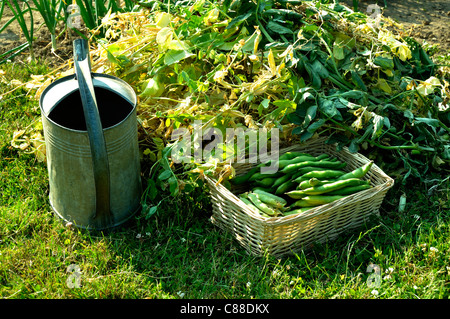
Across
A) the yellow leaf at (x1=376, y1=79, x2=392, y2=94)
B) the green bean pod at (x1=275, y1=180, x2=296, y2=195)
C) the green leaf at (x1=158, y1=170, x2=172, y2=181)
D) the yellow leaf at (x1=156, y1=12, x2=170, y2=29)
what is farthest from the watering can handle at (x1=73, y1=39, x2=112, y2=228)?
the yellow leaf at (x1=376, y1=79, x2=392, y2=94)

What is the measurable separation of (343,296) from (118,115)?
130 cm

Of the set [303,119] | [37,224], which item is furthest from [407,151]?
[37,224]

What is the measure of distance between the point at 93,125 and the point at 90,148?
12 cm

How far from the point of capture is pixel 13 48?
12.6 ft

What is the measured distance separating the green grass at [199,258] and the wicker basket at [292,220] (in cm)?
5

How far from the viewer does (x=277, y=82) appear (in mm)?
2572

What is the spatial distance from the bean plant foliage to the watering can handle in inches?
14.5

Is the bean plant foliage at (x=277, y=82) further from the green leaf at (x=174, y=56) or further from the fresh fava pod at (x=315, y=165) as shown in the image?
the fresh fava pod at (x=315, y=165)

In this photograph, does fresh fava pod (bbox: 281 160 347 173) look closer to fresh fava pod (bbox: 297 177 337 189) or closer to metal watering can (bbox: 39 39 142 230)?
fresh fava pod (bbox: 297 177 337 189)

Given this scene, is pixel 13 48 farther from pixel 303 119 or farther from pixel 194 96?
pixel 303 119

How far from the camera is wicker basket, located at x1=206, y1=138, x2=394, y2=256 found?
7.13 feet

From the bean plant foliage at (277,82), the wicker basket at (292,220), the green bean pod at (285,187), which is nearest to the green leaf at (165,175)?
the bean plant foliage at (277,82)

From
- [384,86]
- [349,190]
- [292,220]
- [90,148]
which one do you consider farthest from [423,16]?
[90,148]

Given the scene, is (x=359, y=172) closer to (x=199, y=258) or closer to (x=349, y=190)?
(x=349, y=190)
